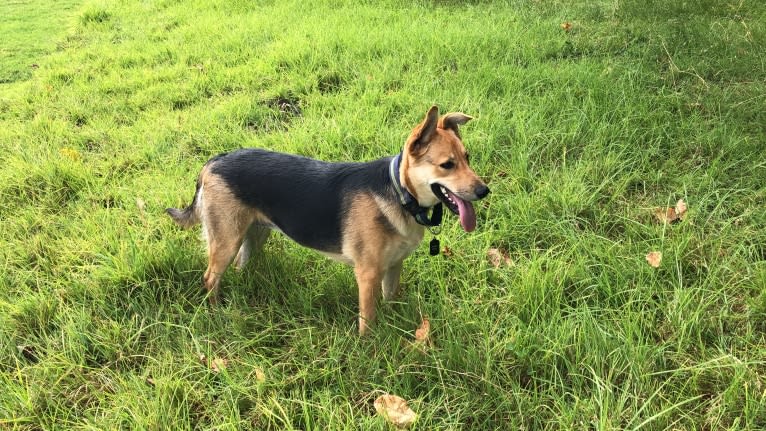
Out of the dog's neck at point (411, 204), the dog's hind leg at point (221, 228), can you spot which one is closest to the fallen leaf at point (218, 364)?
the dog's hind leg at point (221, 228)

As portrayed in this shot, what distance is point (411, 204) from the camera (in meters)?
2.61

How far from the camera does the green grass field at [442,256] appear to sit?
2365 millimetres

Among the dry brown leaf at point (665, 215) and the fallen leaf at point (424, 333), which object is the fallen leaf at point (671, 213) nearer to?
the dry brown leaf at point (665, 215)

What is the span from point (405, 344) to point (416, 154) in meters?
1.08

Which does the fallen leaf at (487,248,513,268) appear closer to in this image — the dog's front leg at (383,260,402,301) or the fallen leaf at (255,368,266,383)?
the dog's front leg at (383,260,402,301)

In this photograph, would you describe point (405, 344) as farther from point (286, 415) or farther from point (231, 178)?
point (231, 178)

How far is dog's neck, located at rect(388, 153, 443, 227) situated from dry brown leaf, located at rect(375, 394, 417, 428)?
93 cm

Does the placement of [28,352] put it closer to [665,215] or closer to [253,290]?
[253,290]

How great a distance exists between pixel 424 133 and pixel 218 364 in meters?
1.65

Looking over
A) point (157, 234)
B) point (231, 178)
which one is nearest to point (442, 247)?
point (231, 178)

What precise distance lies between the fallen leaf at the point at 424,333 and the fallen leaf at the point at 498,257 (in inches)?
26.9

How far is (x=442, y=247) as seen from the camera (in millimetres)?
3355

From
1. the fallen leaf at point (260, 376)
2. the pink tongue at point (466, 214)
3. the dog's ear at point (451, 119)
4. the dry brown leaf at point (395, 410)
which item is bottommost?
the dry brown leaf at point (395, 410)

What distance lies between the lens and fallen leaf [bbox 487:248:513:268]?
10.3 feet
